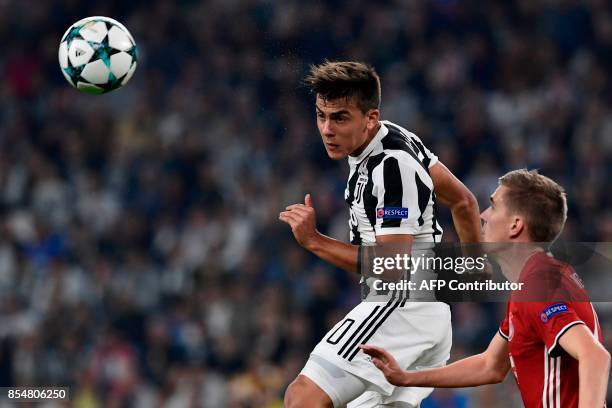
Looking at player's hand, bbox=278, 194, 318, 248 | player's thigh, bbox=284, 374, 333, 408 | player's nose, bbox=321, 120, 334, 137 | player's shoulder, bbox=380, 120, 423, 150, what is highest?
player's nose, bbox=321, 120, 334, 137

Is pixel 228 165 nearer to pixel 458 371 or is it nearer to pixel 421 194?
pixel 421 194

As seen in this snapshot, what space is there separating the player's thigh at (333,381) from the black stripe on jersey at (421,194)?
31.5 inches

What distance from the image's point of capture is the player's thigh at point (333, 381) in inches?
193

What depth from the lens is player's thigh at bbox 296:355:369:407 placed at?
491 cm

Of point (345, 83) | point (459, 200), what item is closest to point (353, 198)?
point (345, 83)

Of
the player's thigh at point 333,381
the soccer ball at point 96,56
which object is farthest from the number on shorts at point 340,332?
the soccer ball at point 96,56

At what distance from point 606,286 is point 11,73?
10435 millimetres

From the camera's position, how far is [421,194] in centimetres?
491

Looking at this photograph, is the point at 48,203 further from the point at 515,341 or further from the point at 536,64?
the point at 515,341

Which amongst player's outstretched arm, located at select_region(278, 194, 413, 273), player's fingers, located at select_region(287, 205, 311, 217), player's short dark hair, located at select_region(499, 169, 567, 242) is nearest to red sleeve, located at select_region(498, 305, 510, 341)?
player's short dark hair, located at select_region(499, 169, 567, 242)

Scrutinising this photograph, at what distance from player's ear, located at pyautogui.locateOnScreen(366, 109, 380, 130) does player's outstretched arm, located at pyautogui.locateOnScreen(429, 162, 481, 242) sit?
47 centimetres

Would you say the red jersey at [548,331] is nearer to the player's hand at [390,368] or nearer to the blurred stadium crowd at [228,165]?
the player's hand at [390,368]

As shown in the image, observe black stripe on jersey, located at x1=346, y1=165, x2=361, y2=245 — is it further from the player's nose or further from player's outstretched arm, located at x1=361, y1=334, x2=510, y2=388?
player's outstretched arm, located at x1=361, y1=334, x2=510, y2=388

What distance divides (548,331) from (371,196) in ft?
4.71
